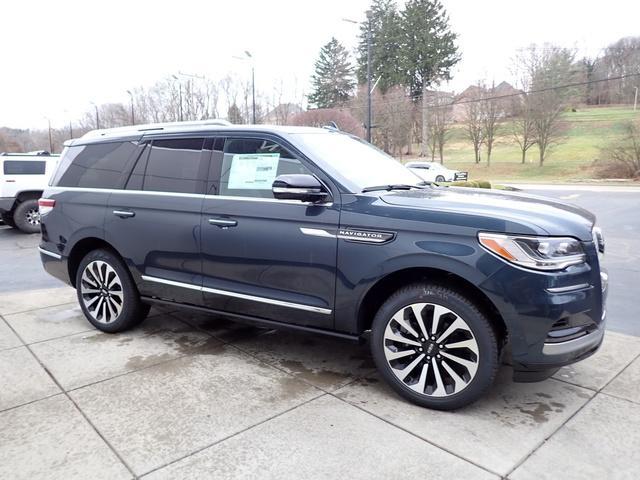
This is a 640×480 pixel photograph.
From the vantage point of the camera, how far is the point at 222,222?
3.60m

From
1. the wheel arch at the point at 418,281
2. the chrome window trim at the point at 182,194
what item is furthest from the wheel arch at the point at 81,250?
the wheel arch at the point at 418,281

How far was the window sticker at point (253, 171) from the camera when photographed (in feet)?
11.5

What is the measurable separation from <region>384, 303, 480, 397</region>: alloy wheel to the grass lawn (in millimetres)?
33892

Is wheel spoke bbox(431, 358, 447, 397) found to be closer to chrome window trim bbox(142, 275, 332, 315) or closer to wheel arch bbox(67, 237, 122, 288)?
chrome window trim bbox(142, 275, 332, 315)

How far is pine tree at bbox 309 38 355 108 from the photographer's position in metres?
65.7

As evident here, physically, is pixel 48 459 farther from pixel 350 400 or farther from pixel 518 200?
pixel 518 200

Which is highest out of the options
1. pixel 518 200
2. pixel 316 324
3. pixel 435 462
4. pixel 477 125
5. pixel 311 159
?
pixel 477 125

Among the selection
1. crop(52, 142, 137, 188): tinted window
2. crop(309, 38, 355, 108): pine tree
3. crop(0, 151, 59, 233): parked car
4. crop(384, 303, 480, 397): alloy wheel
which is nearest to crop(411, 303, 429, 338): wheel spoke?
crop(384, 303, 480, 397): alloy wheel

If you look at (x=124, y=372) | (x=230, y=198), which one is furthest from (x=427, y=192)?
(x=124, y=372)

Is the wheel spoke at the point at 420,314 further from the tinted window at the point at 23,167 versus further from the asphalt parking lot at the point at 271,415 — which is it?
the tinted window at the point at 23,167

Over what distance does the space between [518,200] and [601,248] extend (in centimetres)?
59

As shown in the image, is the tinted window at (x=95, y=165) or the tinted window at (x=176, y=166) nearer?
the tinted window at (x=176, y=166)

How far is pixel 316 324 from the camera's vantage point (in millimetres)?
3348

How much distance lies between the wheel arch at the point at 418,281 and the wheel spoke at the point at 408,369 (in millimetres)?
376
